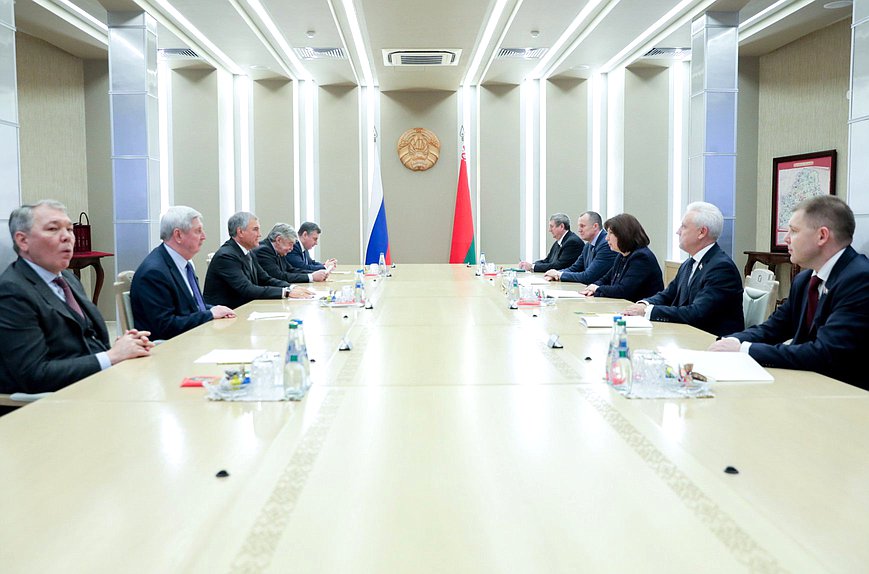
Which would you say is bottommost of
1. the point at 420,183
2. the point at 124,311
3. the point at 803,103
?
the point at 124,311

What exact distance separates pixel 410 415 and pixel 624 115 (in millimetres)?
8975

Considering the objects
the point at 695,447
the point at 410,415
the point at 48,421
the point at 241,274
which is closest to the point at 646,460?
the point at 695,447

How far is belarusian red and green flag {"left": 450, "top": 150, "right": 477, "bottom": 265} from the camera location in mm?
10805

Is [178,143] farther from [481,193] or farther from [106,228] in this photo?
[481,193]

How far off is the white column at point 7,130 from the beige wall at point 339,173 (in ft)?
21.3

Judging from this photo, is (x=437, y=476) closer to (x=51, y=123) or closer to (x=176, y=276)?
(x=176, y=276)

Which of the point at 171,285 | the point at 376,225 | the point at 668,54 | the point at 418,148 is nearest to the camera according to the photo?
the point at 171,285

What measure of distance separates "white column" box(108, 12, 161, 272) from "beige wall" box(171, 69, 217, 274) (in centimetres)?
292

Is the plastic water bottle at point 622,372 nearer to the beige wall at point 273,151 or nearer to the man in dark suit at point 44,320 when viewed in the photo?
the man in dark suit at point 44,320

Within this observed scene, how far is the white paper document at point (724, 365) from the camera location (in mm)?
2420

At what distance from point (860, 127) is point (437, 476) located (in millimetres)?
4052

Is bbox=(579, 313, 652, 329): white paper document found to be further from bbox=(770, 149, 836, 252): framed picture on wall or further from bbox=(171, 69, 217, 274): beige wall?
bbox=(171, 69, 217, 274): beige wall

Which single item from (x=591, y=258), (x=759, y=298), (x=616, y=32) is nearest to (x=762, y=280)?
(x=759, y=298)

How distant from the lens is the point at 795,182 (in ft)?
27.8
